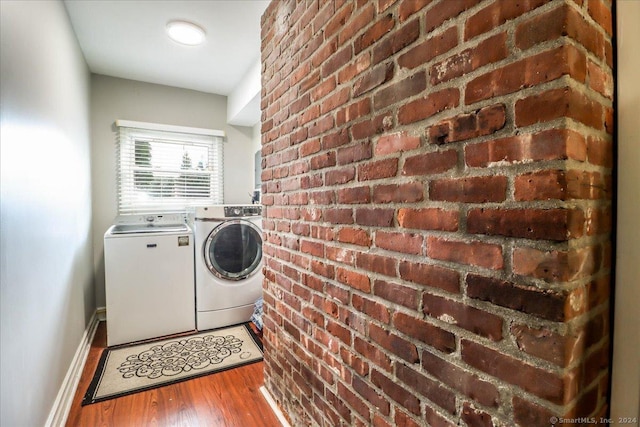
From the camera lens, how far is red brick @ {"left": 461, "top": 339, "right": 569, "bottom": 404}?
53 cm

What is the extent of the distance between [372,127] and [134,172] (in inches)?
127

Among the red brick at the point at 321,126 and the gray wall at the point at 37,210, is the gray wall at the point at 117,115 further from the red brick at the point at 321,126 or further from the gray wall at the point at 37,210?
the red brick at the point at 321,126

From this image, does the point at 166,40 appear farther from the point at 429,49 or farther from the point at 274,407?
the point at 274,407

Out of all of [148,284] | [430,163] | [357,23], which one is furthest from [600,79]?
[148,284]

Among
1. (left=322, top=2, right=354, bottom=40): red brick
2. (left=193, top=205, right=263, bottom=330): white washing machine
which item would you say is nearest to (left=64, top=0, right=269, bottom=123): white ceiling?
(left=322, top=2, right=354, bottom=40): red brick

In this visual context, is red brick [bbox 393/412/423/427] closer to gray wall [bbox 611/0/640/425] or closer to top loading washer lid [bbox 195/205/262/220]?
gray wall [bbox 611/0/640/425]

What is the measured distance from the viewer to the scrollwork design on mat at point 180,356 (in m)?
2.06

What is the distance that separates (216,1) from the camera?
1960 mm

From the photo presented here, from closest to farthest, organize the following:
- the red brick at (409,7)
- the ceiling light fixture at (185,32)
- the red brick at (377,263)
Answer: the red brick at (409,7), the red brick at (377,263), the ceiling light fixture at (185,32)

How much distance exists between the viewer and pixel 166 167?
3404 mm

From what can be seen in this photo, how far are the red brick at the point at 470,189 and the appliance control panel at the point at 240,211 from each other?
2.35 meters

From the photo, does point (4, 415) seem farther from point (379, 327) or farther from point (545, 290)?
point (545, 290)

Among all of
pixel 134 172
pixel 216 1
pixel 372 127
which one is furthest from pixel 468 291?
pixel 134 172

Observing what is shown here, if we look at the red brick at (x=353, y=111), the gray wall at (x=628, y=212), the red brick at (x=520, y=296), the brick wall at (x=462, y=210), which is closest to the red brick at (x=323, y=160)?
the brick wall at (x=462, y=210)
